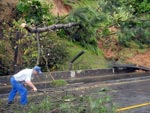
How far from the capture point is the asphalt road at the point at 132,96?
12711 millimetres

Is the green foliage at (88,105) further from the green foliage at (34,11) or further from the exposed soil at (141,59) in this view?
the exposed soil at (141,59)

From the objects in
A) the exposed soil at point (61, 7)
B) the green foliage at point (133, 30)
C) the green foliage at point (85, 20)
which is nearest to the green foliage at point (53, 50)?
the green foliage at point (85, 20)

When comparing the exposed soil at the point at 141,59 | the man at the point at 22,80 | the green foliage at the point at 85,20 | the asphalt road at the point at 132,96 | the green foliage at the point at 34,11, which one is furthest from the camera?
the exposed soil at the point at 141,59

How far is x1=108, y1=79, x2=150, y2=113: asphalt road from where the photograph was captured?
41.7 feet

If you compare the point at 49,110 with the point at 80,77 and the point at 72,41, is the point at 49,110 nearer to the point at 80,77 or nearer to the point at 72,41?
the point at 80,77

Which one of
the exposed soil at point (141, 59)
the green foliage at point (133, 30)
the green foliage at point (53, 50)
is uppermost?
the green foliage at point (133, 30)

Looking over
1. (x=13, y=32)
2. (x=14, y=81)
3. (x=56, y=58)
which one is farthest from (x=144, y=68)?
(x=14, y=81)

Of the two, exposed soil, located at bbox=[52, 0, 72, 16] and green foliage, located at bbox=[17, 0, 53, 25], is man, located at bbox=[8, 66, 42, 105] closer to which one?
green foliage, located at bbox=[17, 0, 53, 25]

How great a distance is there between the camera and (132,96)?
1566 cm

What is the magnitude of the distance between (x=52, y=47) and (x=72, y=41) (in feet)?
16.4

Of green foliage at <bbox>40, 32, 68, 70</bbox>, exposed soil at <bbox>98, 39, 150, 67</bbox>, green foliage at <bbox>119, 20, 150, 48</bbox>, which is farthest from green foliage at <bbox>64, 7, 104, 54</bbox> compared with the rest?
green foliage at <bbox>119, 20, 150, 48</bbox>

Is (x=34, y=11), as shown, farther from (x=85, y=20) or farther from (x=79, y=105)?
(x=79, y=105)

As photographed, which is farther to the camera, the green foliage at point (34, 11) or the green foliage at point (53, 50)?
the green foliage at point (34, 11)

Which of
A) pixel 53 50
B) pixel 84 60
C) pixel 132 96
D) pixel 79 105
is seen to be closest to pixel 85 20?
pixel 53 50
